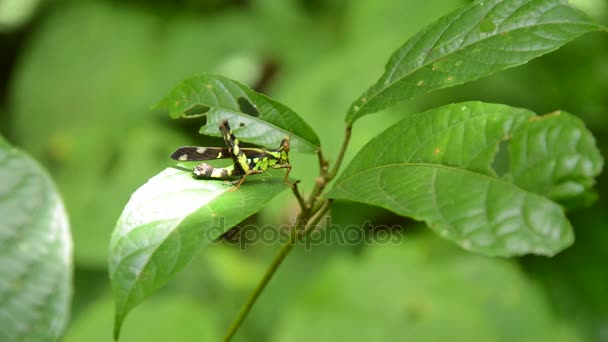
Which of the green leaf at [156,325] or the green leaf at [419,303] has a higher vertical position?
the green leaf at [156,325]

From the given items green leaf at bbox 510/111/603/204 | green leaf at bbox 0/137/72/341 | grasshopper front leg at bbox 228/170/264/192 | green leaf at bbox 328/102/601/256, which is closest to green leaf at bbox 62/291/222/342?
grasshopper front leg at bbox 228/170/264/192

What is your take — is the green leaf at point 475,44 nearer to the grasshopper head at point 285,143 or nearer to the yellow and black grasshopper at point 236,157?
the grasshopper head at point 285,143

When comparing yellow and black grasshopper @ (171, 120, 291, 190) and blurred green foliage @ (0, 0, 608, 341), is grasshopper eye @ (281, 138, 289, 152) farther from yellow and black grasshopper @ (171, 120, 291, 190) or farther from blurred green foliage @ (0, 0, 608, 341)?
blurred green foliage @ (0, 0, 608, 341)

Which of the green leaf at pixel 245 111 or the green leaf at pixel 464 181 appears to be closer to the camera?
the green leaf at pixel 464 181

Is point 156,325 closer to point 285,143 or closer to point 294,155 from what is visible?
point 294,155

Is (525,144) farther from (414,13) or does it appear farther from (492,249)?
(414,13)

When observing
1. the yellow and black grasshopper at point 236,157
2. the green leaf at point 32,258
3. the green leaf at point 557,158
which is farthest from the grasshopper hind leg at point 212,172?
the green leaf at point 557,158
